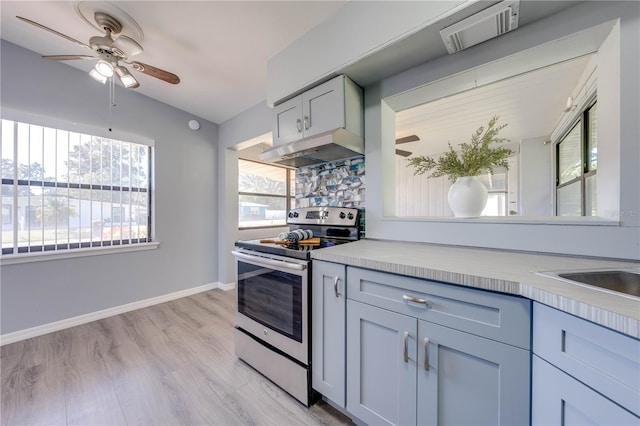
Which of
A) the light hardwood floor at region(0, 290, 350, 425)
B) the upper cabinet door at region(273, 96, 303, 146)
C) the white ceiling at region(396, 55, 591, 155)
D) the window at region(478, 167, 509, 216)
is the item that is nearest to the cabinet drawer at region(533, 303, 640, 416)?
the light hardwood floor at region(0, 290, 350, 425)

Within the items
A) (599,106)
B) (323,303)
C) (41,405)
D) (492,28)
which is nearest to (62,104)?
(41,405)

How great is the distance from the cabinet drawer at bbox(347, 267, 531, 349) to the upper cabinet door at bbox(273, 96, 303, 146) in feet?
4.03

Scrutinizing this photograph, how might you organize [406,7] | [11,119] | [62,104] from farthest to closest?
[62,104], [11,119], [406,7]

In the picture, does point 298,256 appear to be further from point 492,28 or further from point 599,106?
point 599,106

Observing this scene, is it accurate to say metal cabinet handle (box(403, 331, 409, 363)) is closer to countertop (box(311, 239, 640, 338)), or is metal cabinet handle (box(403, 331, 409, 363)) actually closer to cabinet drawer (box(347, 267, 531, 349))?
cabinet drawer (box(347, 267, 531, 349))

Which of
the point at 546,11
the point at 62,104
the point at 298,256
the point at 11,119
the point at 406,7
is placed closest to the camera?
the point at 546,11

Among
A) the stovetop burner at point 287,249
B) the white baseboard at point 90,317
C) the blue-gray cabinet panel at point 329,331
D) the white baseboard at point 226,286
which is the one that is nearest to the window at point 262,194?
the white baseboard at point 226,286

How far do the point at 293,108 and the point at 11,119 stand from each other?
255cm

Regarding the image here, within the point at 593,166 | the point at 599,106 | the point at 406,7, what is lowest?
the point at 593,166

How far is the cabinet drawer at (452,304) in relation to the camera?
76 centimetres

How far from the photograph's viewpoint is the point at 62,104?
230 cm

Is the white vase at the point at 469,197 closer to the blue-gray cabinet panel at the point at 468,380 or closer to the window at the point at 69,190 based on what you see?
the blue-gray cabinet panel at the point at 468,380

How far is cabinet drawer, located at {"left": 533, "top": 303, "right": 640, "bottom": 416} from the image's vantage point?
20.9 inches

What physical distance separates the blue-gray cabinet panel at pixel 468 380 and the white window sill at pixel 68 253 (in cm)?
322
